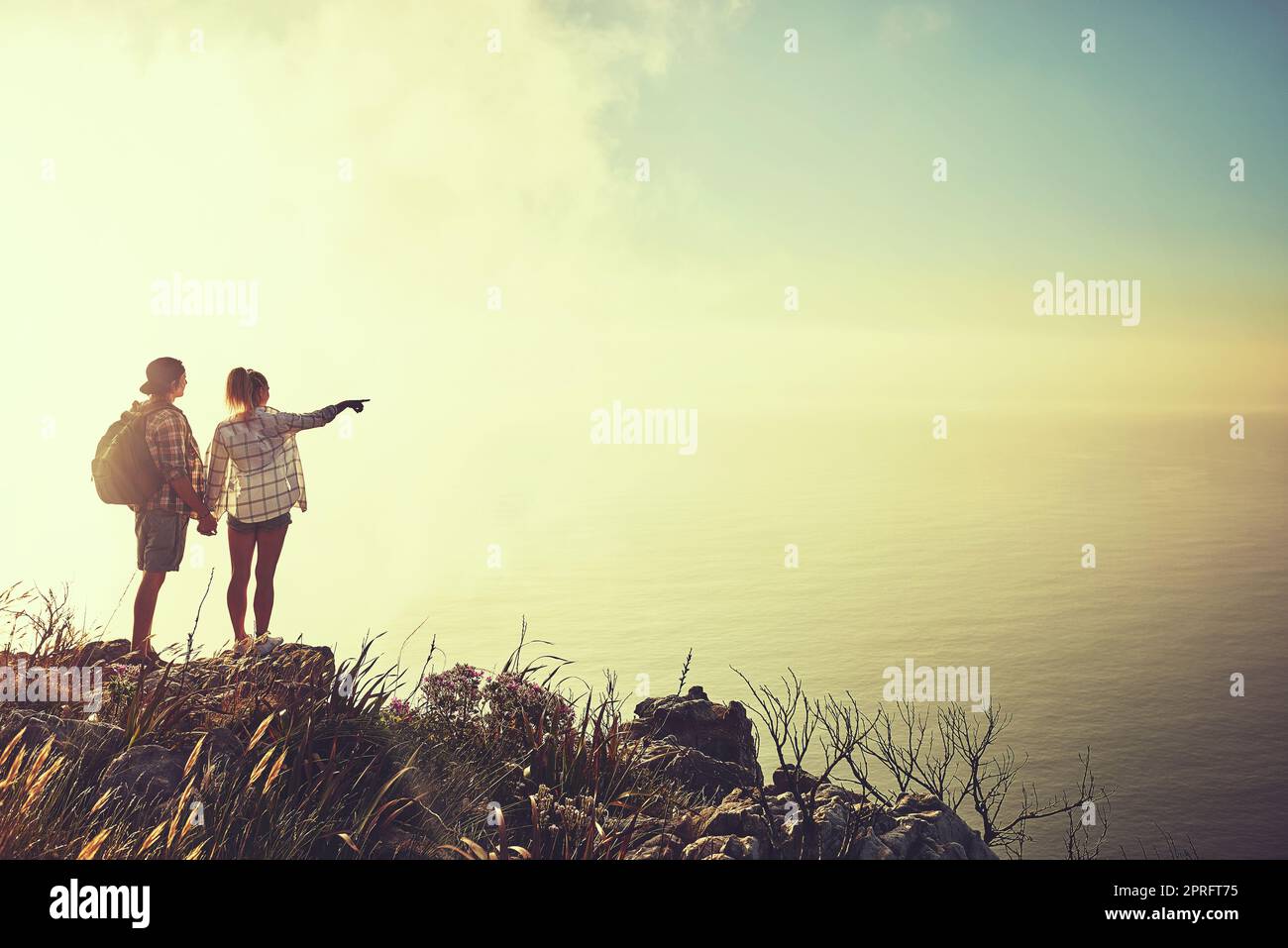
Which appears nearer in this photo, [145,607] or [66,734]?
[66,734]

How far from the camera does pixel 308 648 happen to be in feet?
26.1

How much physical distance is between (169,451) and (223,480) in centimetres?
45

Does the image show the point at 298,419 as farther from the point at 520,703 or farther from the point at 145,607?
the point at 520,703

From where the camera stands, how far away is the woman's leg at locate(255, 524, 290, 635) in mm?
8094

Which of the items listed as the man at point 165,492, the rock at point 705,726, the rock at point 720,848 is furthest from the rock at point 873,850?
the man at point 165,492

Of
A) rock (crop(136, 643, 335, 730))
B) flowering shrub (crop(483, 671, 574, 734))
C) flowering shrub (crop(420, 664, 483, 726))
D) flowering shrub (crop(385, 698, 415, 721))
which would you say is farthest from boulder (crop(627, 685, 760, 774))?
rock (crop(136, 643, 335, 730))

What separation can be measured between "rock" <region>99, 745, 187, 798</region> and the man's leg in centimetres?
175

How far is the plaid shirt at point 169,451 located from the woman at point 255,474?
0.48ft

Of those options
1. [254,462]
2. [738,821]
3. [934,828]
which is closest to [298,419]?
[254,462]

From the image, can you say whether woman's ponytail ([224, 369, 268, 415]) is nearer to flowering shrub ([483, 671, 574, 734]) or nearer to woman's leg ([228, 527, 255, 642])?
woman's leg ([228, 527, 255, 642])

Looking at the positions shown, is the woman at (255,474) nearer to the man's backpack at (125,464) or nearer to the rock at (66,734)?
the man's backpack at (125,464)

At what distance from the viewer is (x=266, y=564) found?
811cm
